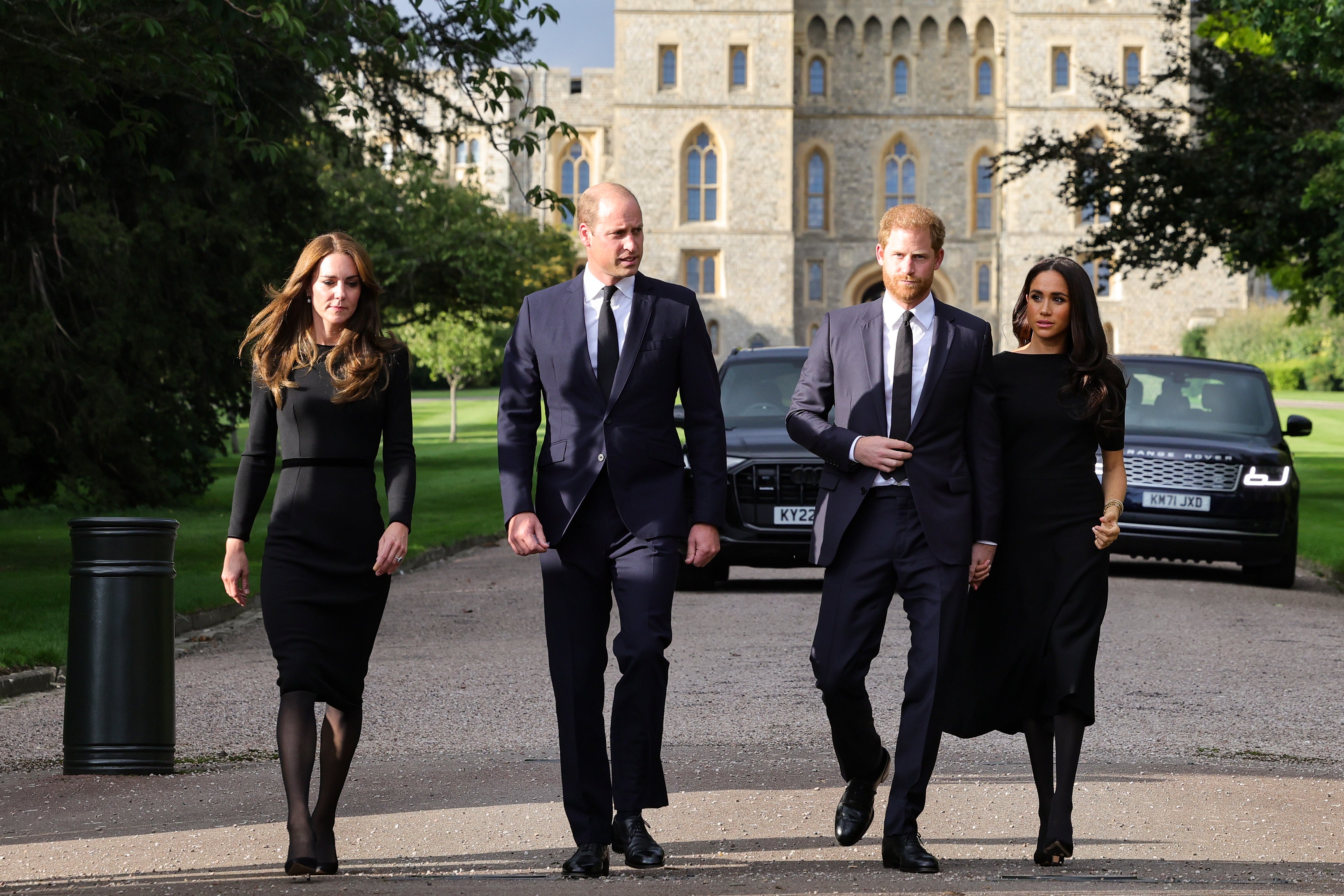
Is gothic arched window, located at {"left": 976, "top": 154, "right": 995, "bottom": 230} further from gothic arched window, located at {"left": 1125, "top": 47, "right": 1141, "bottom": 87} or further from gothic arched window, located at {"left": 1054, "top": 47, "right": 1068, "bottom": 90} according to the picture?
gothic arched window, located at {"left": 1125, "top": 47, "right": 1141, "bottom": 87}

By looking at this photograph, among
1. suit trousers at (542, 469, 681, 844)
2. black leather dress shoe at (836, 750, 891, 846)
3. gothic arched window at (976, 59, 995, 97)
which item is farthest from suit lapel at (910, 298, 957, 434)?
gothic arched window at (976, 59, 995, 97)

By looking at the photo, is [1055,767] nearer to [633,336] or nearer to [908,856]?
[908,856]

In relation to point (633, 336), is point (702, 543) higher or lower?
lower

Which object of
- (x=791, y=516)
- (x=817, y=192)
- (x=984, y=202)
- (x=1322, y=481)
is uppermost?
(x=817, y=192)

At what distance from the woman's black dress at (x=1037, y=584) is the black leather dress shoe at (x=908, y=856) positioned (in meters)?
0.43

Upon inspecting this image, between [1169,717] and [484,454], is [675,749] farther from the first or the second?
[484,454]

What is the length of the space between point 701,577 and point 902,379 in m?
8.25

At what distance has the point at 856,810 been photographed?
16.4 ft

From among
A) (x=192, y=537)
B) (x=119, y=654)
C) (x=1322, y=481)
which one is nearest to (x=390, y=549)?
(x=119, y=654)

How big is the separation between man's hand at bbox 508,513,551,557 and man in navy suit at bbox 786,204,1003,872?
82cm

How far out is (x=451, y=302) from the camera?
34.1 metres

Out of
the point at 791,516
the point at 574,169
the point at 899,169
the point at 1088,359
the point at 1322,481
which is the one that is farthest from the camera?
the point at 574,169

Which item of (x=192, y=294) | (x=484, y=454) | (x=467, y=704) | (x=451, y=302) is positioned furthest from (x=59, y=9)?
(x=484, y=454)

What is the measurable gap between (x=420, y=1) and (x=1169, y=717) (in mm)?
7020
